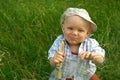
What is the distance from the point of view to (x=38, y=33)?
14.4 ft

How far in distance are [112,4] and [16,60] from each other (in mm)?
1716

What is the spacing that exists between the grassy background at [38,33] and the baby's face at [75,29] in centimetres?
74

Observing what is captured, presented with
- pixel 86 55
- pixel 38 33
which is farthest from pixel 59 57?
pixel 38 33

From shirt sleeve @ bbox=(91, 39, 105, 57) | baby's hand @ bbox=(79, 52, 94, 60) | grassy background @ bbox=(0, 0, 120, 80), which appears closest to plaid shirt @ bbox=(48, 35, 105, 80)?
shirt sleeve @ bbox=(91, 39, 105, 57)

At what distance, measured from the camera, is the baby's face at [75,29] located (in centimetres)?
325

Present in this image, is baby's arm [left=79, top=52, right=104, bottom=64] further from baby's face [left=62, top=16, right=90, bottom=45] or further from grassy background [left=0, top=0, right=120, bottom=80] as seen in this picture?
grassy background [left=0, top=0, right=120, bottom=80]

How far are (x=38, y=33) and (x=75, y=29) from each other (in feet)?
3.85

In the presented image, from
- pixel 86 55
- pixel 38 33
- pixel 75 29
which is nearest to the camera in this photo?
pixel 86 55

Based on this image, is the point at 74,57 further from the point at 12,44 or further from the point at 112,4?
the point at 112,4

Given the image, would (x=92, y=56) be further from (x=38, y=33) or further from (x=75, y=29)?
(x=38, y=33)

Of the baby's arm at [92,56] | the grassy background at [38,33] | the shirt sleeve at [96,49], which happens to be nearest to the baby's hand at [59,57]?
the baby's arm at [92,56]

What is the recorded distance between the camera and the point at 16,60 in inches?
158

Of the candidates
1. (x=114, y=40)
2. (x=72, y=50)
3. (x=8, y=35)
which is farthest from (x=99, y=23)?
(x=72, y=50)

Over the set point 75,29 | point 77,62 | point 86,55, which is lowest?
point 77,62
